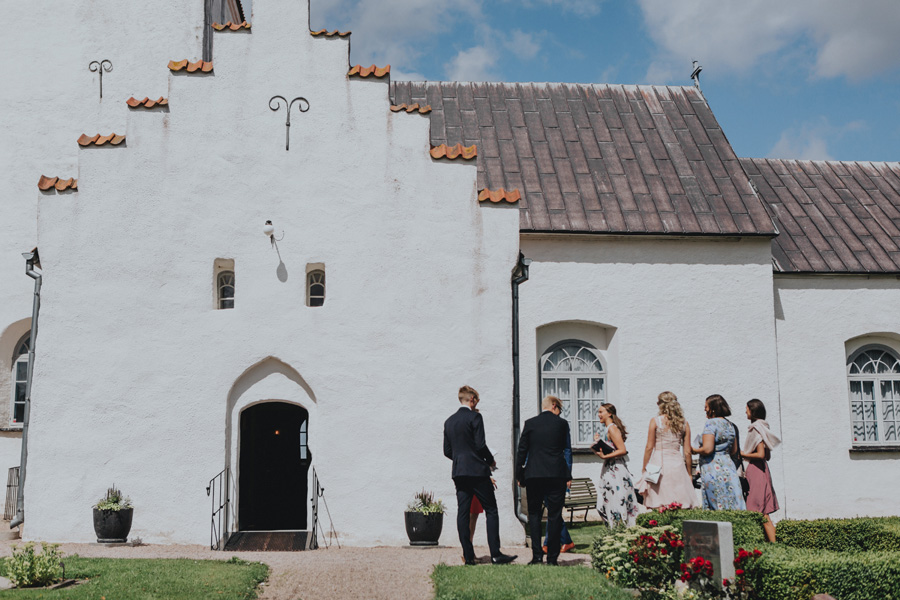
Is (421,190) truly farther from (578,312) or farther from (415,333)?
(578,312)

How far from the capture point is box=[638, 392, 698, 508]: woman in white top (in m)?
10.0

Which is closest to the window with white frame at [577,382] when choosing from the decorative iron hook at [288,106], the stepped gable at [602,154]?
the stepped gable at [602,154]

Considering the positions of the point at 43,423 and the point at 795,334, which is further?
the point at 795,334

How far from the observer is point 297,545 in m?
11.2

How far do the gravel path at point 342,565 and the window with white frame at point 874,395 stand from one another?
8.44m

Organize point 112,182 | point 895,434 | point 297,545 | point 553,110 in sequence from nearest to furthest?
point 297,545, point 112,182, point 895,434, point 553,110

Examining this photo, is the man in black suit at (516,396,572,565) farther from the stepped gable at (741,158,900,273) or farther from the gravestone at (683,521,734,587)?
the stepped gable at (741,158,900,273)

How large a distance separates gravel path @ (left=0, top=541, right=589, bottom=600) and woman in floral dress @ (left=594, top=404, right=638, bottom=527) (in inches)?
26.9

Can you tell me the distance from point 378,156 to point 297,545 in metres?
5.40

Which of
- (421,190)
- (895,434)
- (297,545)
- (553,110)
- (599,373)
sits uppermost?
(553,110)

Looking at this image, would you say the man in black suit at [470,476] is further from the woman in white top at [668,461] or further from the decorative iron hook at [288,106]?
the decorative iron hook at [288,106]

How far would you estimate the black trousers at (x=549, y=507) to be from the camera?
9.45 meters

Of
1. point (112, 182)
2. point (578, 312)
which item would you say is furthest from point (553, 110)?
point (112, 182)

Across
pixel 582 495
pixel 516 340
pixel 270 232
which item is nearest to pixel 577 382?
pixel 582 495
